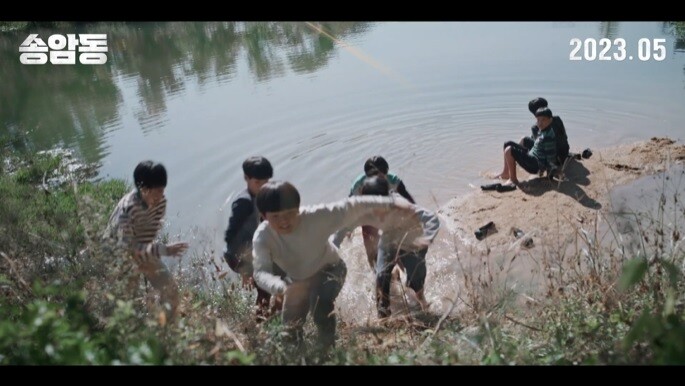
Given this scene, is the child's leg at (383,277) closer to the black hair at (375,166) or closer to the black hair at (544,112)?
the black hair at (375,166)

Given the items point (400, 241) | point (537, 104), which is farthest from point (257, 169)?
point (537, 104)

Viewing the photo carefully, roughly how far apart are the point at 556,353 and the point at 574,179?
14.9 ft

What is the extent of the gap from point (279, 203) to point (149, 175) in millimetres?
1037

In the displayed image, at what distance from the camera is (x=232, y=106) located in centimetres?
1120

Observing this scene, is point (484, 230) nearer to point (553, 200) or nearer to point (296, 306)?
point (553, 200)

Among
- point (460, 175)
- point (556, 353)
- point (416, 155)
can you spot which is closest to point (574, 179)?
point (460, 175)

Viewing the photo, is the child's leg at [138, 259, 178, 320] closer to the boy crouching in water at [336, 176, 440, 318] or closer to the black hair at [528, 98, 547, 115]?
the boy crouching in water at [336, 176, 440, 318]

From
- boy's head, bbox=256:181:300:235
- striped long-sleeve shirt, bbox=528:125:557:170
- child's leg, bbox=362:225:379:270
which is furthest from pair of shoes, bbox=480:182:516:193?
boy's head, bbox=256:181:300:235

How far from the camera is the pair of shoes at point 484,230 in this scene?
5.94 metres

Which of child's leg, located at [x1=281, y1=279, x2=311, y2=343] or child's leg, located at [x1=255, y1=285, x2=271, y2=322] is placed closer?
child's leg, located at [x1=281, y1=279, x2=311, y2=343]

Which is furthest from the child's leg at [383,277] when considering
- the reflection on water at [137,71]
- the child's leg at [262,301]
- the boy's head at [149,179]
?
the reflection on water at [137,71]

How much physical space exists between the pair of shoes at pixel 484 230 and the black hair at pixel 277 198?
10.4ft

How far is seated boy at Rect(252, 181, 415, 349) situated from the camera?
325 centimetres
